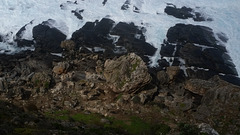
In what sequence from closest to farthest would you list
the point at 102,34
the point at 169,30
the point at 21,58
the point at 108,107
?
the point at 108,107 < the point at 21,58 < the point at 102,34 < the point at 169,30

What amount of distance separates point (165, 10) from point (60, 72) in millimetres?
23949

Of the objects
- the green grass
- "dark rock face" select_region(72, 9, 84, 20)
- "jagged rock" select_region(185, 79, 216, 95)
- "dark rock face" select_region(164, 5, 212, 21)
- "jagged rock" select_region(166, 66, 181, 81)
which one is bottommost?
the green grass

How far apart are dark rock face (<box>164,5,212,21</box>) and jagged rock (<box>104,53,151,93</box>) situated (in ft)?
70.7

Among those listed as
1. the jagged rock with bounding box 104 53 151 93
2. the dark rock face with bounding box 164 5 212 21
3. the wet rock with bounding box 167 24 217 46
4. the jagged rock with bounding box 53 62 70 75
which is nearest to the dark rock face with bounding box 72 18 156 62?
the wet rock with bounding box 167 24 217 46

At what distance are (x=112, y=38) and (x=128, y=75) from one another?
12509 millimetres

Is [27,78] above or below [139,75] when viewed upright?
below

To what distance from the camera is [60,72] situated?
2730cm

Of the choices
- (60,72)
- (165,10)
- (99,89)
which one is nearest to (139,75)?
(99,89)

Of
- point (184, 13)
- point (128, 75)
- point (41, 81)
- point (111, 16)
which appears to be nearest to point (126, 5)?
point (111, 16)

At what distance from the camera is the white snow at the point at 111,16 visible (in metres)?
37.5

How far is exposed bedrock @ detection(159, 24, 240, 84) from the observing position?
32312mm

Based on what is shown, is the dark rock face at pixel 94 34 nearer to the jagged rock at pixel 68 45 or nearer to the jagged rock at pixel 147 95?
the jagged rock at pixel 68 45

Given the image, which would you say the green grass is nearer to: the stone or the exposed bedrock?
the stone

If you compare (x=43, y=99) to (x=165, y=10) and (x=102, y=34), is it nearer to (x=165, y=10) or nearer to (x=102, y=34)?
(x=102, y=34)
